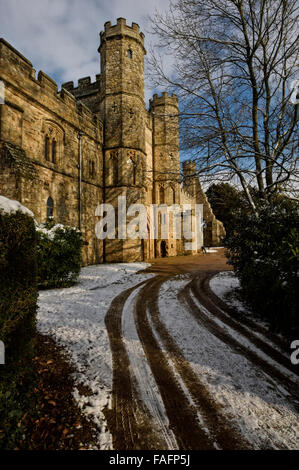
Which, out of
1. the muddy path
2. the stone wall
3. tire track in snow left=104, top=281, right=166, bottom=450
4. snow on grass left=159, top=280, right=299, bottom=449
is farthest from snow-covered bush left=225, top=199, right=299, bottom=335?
the stone wall

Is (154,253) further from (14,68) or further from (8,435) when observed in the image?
(8,435)

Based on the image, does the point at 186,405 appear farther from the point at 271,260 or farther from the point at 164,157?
the point at 164,157

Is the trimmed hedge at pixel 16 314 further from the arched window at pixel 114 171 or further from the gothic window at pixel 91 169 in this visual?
the arched window at pixel 114 171

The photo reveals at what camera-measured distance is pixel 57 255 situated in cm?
776

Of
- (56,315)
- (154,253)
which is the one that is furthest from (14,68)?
(154,253)

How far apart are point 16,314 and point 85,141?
47.7 feet

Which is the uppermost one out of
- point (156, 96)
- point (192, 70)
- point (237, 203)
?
point (156, 96)

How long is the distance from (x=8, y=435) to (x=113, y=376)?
1.28 meters

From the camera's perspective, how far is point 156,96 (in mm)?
22453

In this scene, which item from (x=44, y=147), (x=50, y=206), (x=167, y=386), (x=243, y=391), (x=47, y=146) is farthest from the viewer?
A: (x=50, y=206)

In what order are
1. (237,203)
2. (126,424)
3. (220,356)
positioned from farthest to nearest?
(237,203)
(220,356)
(126,424)

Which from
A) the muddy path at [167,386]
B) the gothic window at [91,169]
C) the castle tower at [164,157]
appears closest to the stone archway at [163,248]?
the castle tower at [164,157]

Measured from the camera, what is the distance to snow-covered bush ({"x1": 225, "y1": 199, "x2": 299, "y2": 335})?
373 cm

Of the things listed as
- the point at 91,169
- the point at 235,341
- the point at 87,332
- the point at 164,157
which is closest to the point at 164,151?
the point at 164,157
